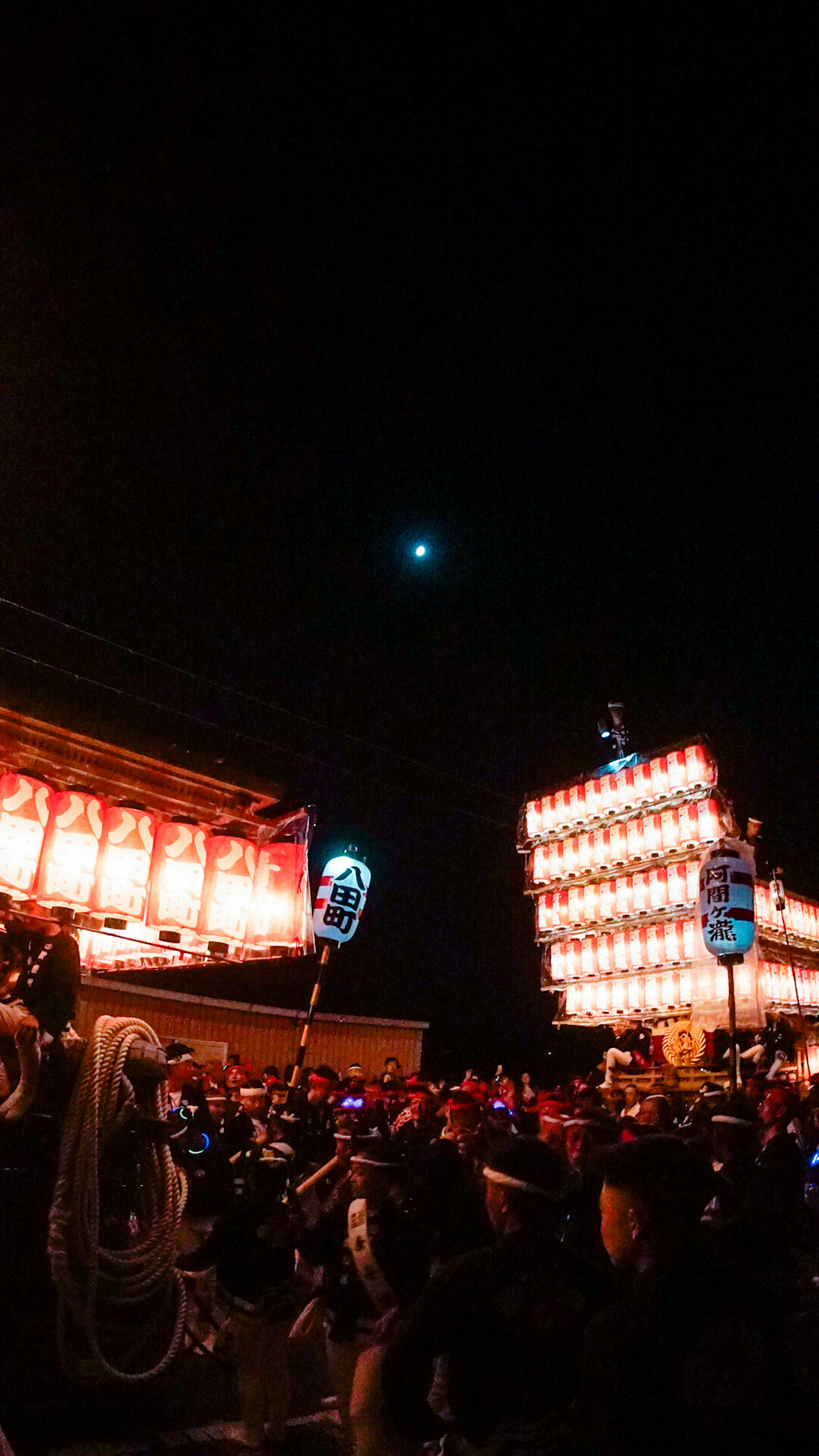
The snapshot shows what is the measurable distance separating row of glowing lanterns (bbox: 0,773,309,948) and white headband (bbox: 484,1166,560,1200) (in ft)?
23.5

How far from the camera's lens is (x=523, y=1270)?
2.80m

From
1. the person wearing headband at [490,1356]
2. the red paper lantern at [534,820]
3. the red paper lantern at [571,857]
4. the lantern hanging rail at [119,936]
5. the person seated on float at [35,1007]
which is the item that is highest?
the red paper lantern at [534,820]

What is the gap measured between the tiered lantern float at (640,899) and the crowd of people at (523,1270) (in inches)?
413

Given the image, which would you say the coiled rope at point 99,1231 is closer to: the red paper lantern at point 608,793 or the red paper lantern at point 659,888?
the red paper lantern at point 659,888

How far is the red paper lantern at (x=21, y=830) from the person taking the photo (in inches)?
344

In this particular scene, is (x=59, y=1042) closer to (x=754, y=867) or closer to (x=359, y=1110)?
(x=359, y=1110)

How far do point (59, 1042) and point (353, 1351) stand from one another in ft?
8.76

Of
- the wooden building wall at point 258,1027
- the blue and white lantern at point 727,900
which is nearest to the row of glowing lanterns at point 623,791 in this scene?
the blue and white lantern at point 727,900

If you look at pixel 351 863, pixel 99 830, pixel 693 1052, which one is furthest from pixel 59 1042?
pixel 693 1052

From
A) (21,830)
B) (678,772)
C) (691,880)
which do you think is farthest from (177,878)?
(678,772)

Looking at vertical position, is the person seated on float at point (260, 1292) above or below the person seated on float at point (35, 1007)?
below

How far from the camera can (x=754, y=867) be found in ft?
60.0

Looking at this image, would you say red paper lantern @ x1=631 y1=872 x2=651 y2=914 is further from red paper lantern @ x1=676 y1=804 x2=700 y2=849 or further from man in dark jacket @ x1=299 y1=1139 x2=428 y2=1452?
man in dark jacket @ x1=299 y1=1139 x2=428 y2=1452

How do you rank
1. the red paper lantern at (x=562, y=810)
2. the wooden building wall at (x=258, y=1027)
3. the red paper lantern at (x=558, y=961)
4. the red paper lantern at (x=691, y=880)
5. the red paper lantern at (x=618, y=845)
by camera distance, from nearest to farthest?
the wooden building wall at (x=258, y=1027), the red paper lantern at (x=691, y=880), the red paper lantern at (x=618, y=845), the red paper lantern at (x=558, y=961), the red paper lantern at (x=562, y=810)
